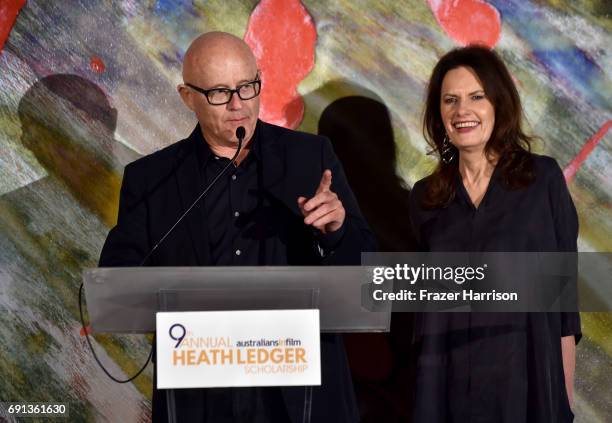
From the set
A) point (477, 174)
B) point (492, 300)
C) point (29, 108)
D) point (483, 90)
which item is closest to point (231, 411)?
point (492, 300)

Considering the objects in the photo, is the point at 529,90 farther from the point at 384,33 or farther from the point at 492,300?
the point at 492,300

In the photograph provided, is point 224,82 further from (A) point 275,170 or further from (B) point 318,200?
(B) point 318,200

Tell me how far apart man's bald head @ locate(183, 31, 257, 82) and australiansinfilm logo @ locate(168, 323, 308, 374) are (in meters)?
0.97

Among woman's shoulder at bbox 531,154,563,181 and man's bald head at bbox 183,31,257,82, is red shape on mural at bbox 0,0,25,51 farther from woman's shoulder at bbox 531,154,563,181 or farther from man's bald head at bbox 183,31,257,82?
woman's shoulder at bbox 531,154,563,181

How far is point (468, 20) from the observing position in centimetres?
320

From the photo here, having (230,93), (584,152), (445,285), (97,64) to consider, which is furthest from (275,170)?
(584,152)

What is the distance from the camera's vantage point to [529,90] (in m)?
3.19

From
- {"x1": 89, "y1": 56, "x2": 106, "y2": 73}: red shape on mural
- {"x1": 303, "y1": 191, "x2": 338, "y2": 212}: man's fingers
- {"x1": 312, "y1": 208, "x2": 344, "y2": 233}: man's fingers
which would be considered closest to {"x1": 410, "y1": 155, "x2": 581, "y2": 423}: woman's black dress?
{"x1": 312, "y1": 208, "x2": 344, "y2": 233}: man's fingers

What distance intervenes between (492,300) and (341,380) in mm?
532

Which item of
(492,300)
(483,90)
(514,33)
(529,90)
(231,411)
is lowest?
(231,411)

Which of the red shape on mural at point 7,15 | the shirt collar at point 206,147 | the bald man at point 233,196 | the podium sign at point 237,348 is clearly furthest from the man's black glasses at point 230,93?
the red shape on mural at point 7,15

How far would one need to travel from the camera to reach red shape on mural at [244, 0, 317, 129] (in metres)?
3.24

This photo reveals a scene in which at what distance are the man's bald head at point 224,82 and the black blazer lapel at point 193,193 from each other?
9 cm

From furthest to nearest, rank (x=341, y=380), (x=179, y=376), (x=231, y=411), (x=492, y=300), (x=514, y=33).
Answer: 1. (x=514, y=33)
2. (x=492, y=300)
3. (x=341, y=380)
4. (x=231, y=411)
5. (x=179, y=376)
